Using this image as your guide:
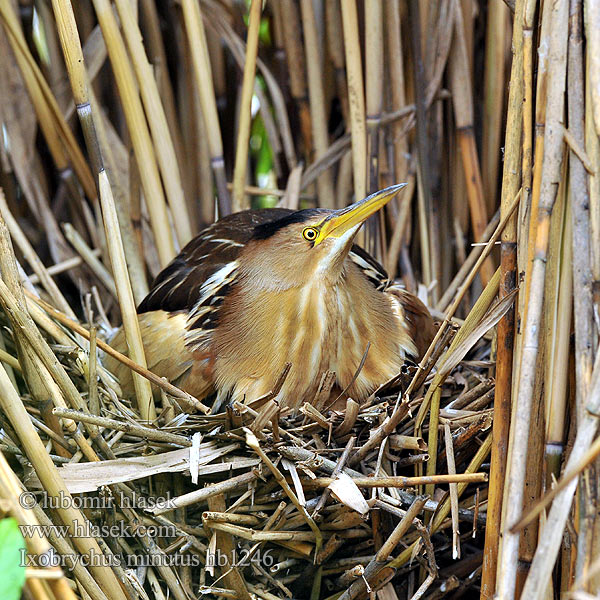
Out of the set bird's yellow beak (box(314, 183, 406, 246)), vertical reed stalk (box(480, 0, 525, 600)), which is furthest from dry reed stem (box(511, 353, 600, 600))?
bird's yellow beak (box(314, 183, 406, 246))

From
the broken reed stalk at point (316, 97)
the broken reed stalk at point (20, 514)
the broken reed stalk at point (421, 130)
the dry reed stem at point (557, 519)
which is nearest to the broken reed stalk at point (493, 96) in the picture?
the broken reed stalk at point (421, 130)

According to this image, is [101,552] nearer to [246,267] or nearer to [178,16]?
[246,267]

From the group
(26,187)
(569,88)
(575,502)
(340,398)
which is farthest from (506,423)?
(26,187)

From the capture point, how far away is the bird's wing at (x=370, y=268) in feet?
5.78

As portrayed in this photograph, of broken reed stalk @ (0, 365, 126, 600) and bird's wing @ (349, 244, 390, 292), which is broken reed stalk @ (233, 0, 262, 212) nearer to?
bird's wing @ (349, 244, 390, 292)

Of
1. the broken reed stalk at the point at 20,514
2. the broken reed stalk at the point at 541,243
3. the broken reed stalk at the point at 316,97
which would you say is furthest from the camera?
the broken reed stalk at the point at 316,97

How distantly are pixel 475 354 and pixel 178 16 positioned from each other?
117 cm

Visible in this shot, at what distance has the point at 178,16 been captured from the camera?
2156 millimetres

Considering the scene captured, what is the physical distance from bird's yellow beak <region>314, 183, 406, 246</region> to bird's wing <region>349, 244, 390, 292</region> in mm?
231

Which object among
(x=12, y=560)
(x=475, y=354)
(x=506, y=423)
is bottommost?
(x=475, y=354)

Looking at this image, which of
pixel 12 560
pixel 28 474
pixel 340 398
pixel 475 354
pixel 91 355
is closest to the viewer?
pixel 12 560

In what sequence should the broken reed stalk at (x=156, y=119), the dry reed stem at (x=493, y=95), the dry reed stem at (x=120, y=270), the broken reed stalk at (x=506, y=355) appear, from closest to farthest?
1. the broken reed stalk at (x=506, y=355)
2. the dry reed stem at (x=120, y=270)
3. the broken reed stalk at (x=156, y=119)
4. the dry reed stem at (x=493, y=95)

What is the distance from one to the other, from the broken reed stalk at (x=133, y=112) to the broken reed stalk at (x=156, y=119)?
23mm

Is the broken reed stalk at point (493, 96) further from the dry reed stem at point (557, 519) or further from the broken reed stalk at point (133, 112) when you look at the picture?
the dry reed stem at point (557, 519)
